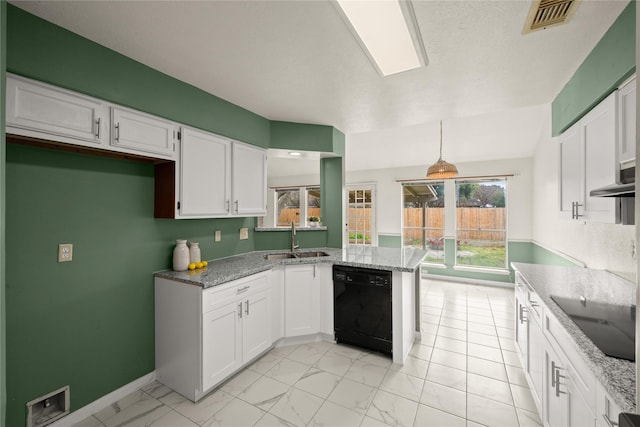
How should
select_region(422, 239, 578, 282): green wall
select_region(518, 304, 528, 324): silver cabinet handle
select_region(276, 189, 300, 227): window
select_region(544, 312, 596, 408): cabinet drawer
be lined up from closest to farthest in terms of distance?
select_region(544, 312, 596, 408): cabinet drawer, select_region(518, 304, 528, 324): silver cabinet handle, select_region(422, 239, 578, 282): green wall, select_region(276, 189, 300, 227): window

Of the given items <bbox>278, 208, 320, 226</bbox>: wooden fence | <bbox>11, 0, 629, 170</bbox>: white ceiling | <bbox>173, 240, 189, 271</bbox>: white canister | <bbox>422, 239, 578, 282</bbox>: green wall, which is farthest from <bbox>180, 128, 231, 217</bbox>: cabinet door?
<bbox>278, 208, 320, 226</bbox>: wooden fence

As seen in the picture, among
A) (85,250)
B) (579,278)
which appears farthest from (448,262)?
(85,250)

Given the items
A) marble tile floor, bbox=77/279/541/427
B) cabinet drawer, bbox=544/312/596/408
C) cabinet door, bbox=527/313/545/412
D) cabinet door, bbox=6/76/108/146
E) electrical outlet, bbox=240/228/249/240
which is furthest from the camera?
electrical outlet, bbox=240/228/249/240

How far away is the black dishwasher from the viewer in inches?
101

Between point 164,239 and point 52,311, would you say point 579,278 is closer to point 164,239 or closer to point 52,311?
point 164,239

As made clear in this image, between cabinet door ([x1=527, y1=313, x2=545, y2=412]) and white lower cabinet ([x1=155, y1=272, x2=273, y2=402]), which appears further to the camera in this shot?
white lower cabinet ([x1=155, y1=272, x2=273, y2=402])

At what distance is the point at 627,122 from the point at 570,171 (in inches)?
29.5

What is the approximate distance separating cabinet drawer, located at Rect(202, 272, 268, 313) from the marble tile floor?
2.36 feet

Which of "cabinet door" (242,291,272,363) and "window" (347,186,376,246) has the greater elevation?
"window" (347,186,376,246)

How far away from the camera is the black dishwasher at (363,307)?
2568 millimetres

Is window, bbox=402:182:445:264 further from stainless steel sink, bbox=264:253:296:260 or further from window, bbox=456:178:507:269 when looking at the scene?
stainless steel sink, bbox=264:253:296:260

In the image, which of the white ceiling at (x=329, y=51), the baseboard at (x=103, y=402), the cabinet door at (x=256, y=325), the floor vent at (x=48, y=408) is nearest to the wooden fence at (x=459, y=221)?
the white ceiling at (x=329, y=51)

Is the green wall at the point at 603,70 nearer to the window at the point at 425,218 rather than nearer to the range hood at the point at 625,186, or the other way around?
the range hood at the point at 625,186

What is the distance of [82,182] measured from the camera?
1874 mm
